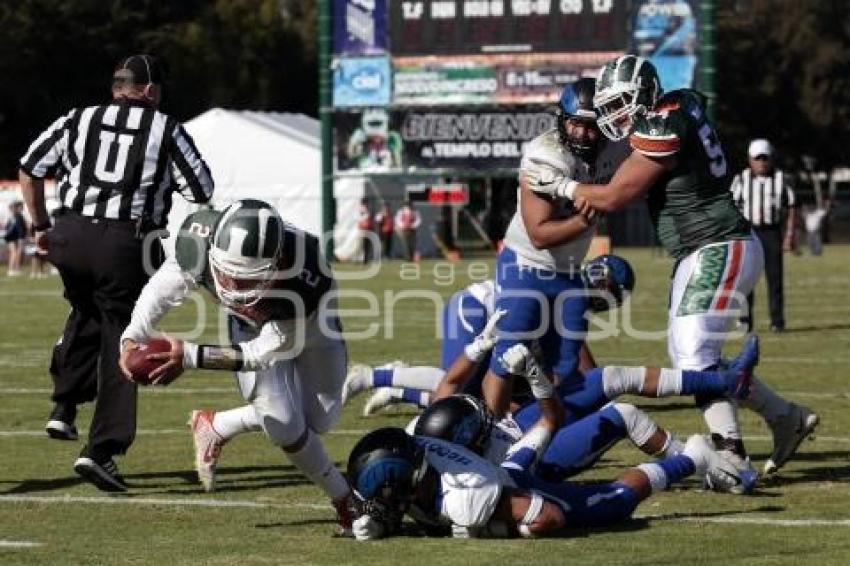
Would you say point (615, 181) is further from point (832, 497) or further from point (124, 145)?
point (124, 145)

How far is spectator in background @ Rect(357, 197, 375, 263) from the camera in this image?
3606 centimetres

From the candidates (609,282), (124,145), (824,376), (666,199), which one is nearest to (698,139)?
(666,199)

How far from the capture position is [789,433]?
24.9 feet

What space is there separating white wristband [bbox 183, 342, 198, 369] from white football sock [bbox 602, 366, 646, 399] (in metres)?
1.99

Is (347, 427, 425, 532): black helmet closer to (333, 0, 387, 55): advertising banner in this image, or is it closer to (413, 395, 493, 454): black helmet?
(413, 395, 493, 454): black helmet

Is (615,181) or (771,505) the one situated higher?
(615,181)

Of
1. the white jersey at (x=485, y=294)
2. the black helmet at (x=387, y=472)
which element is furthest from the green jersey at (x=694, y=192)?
the black helmet at (x=387, y=472)

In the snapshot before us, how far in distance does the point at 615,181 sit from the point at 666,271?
2265 cm

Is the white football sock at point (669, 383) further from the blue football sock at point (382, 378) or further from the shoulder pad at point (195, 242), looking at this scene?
the blue football sock at point (382, 378)

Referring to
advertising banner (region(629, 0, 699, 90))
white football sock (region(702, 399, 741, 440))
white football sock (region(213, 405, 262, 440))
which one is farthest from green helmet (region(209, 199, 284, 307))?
advertising banner (region(629, 0, 699, 90))

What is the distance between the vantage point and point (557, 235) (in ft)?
23.9

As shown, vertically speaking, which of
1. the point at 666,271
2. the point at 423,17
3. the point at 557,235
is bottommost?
the point at 666,271

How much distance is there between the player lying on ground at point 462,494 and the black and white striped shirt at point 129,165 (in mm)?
1946

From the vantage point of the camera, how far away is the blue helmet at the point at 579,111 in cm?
720
